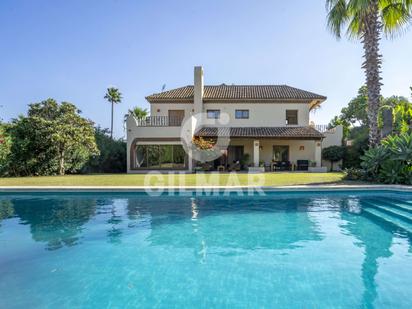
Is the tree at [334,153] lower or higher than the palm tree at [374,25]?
lower

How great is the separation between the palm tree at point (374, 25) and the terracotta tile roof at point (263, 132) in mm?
9619

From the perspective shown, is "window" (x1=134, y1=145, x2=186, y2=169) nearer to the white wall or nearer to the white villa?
the white villa

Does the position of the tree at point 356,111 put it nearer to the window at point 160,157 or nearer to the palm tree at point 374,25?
the window at point 160,157

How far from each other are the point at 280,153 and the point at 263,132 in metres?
3.34

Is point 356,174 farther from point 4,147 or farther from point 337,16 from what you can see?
point 4,147

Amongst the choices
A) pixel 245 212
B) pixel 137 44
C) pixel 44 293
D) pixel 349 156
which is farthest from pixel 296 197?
pixel 349 156

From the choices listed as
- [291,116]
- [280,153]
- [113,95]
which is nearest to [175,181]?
[280,153]

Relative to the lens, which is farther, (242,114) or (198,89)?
(242,114)

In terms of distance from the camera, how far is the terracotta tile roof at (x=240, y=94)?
27.1 m

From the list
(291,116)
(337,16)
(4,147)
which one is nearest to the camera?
(337,16)

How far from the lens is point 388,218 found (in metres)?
8.69

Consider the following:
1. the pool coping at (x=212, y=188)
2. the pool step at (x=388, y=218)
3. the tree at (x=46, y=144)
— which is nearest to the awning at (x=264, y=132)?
the tree at (x=46, y=144)

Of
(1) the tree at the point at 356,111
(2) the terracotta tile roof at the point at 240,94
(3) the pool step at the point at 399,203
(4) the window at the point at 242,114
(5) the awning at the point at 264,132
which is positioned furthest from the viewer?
(1) the tree at the point at 356,111

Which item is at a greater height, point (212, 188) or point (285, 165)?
point (285, 165)
